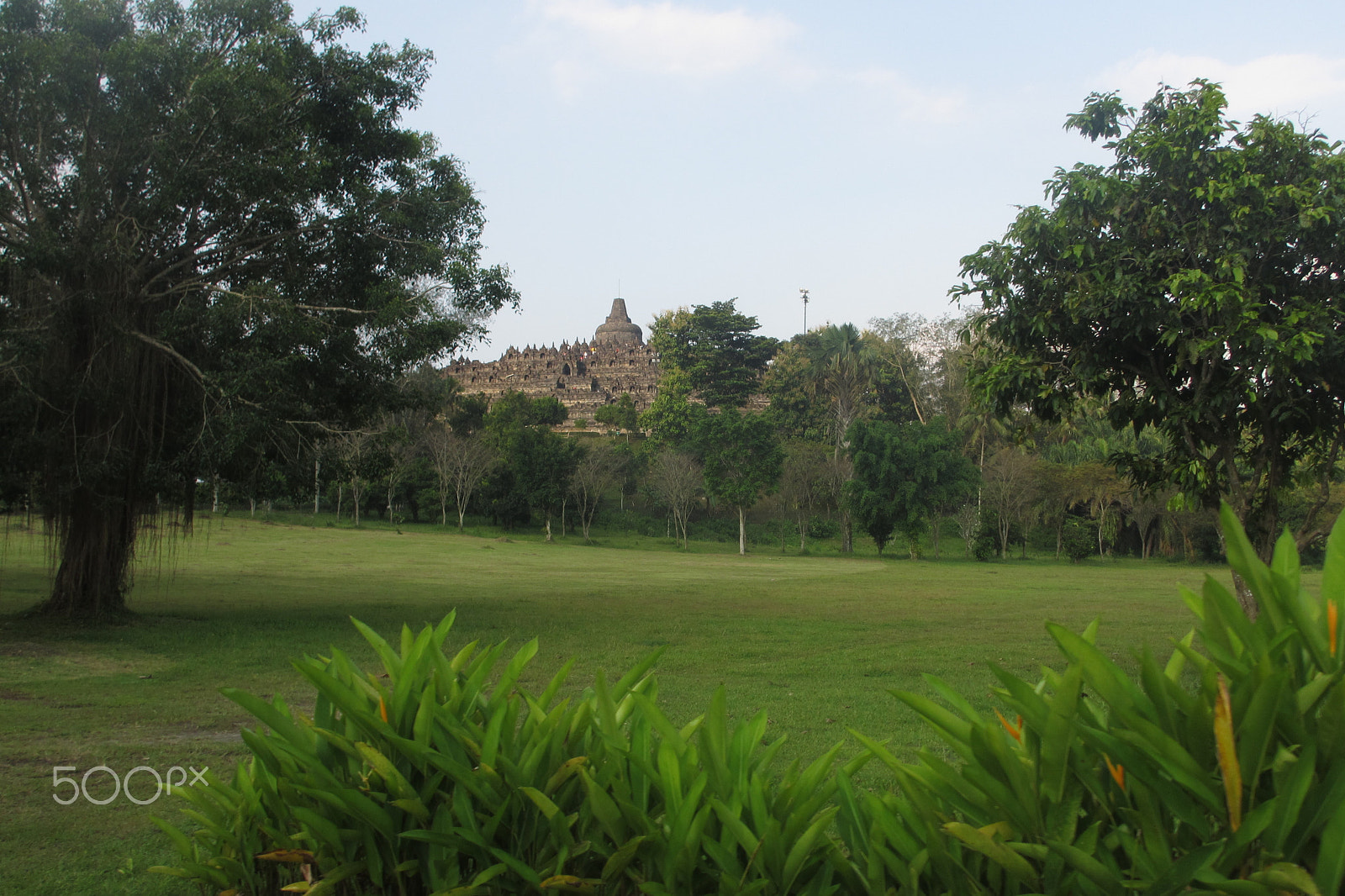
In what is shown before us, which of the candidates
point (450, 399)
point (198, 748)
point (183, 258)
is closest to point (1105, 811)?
point (198, 748)

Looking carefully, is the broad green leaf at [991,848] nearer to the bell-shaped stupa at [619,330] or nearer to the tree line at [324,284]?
the tree line at [324,284]

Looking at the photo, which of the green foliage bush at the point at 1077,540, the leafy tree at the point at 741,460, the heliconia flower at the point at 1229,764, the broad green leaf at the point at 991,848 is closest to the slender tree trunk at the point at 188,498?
the broad green leaf at the point at 991,848

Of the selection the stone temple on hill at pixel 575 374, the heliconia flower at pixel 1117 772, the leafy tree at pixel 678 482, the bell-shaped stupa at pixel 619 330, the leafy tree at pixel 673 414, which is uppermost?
the bell-shaped stupa at pixel 619 330

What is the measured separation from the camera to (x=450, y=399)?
47.2 metres

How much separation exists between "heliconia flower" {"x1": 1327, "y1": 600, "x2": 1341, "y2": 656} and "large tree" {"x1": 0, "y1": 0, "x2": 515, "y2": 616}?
10.3 metres

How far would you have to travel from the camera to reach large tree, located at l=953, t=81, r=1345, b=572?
26.2 feet

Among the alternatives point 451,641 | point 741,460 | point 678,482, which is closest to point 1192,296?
point 451,641

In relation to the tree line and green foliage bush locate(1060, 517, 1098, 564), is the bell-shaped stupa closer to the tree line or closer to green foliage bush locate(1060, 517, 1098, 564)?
green foliage bush locate(1060, 517, 1098, 564)

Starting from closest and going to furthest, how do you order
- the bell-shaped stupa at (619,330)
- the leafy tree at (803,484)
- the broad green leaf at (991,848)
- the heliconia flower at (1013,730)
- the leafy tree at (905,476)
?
the broad green leaf at (991,848) < the heliconia flower at (1013,730) < the leafy tree at (905,476) < the leafy tree at (803,484) < the bell-shaped stupa at (619,330)

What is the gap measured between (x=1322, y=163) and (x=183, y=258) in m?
12.2

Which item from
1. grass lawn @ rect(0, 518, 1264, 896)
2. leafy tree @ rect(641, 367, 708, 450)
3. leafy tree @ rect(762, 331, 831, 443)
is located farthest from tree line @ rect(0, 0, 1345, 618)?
leafy tree @ rect(762, 331, 831, 443)

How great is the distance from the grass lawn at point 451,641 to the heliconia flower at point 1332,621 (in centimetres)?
55

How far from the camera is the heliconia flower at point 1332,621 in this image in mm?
1546

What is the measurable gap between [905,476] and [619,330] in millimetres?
63684
